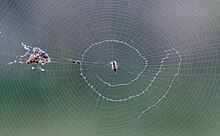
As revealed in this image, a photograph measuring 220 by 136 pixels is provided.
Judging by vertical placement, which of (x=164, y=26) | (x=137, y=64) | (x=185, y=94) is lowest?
(x=185, y=94)

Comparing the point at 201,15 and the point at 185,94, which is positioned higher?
the point at 201,15

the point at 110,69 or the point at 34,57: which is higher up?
the point at 34,57

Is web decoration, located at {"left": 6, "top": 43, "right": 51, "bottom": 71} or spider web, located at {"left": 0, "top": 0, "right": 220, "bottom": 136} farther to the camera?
spider web, located at {"left": 0, "top": 0, "right": 220, "bottom": 136}

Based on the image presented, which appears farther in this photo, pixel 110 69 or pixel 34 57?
pixel 110 69

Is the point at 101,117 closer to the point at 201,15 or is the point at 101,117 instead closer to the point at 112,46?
the point at 112,46

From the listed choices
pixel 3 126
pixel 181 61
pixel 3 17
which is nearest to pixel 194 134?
pixel 181 61

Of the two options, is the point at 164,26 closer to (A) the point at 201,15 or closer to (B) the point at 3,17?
(A) the point at 201,15

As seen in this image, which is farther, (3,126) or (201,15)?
(201,15)

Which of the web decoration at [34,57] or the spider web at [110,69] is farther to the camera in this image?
the spider web at [110,69]
